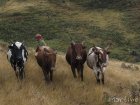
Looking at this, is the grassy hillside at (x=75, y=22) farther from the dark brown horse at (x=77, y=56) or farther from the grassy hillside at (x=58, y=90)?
the grassy hillside at (x=58, y=90)

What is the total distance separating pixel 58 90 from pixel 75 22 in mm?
54835

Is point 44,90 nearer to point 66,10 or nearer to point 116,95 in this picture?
point 116,95

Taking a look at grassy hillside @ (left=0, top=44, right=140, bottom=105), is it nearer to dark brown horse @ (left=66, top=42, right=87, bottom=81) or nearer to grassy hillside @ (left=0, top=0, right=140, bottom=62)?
dark brown horse @ (left=66, top=42, right=87, bottom=81)

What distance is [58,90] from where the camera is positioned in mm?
14656

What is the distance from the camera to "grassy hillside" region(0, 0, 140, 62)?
56.9 m

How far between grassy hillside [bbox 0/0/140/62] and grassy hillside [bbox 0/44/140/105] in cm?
3038

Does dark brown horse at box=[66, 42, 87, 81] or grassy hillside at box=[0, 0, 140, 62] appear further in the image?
grassy hillside at box=[0, 0, 140, 62]

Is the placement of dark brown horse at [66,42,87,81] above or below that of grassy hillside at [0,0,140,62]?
above

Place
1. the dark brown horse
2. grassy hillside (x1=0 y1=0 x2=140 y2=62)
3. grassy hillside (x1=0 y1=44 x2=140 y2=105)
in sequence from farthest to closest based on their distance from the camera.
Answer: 1. grassy hillside (x1=0 y1=0 x2=140 y2=62)
2. the dark brown horse
3. grassy hillside (x1=0 y1=44 x2=140 y2=105)

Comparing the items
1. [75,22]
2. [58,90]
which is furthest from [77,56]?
[75,22]

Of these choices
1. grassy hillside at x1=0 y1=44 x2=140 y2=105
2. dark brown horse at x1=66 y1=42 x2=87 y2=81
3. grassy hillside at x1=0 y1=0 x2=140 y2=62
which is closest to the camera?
grassy hillside at x1=0 y1=44 x2=140 y2=105

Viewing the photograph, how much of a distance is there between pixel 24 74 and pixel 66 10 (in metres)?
61.7

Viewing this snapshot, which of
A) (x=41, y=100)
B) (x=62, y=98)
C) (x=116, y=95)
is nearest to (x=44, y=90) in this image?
(x=62, y=98)

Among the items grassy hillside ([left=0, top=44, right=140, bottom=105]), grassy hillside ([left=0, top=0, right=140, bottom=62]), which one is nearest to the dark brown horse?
grassy hillside ([left=0, top=44, right=140, bottom=105])
